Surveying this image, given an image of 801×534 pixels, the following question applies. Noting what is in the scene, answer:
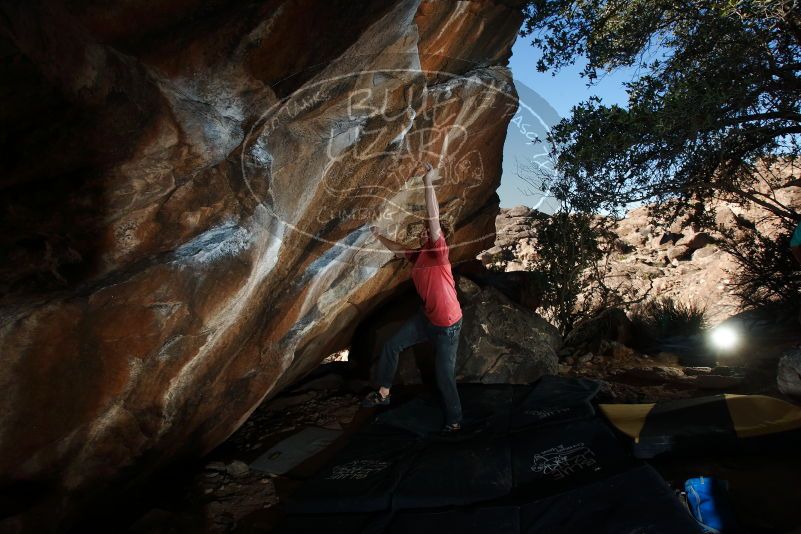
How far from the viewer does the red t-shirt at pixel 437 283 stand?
366cm

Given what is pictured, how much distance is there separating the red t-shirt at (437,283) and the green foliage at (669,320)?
607 centimetres

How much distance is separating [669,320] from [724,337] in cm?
192

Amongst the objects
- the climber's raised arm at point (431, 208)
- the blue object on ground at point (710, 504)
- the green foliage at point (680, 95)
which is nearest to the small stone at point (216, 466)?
the climber's raised arm at point (431, 208)

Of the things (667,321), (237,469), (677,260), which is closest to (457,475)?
(237,469)

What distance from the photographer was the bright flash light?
22.3 ft

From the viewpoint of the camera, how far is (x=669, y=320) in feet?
29.7

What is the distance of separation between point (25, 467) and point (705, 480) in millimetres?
3976

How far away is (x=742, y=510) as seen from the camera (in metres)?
2.49

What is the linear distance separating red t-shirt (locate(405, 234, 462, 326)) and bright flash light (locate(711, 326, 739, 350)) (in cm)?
569

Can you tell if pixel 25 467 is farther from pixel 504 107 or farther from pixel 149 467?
pixel 504 107

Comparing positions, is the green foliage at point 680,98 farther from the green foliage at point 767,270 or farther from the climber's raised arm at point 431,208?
the climber's raised arm at point 431,208

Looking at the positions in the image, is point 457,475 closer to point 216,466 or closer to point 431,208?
point 431,208

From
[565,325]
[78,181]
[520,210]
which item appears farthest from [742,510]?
[520,210]

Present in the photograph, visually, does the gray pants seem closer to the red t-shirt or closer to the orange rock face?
the red t-shirt
